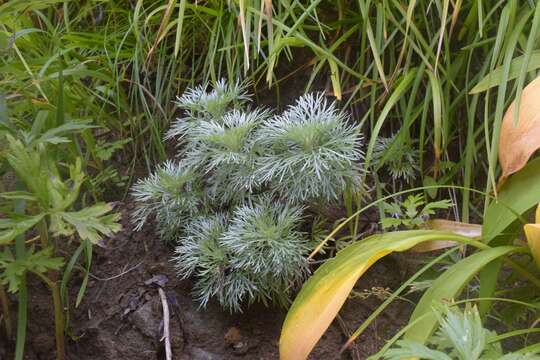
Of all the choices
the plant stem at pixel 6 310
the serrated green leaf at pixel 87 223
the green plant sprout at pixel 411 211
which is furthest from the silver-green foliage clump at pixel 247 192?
the plant stem at pixel 6 310

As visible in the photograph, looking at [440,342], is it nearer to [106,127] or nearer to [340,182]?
[340,182]

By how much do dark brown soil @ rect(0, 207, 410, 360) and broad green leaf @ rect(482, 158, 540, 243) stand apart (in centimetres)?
35

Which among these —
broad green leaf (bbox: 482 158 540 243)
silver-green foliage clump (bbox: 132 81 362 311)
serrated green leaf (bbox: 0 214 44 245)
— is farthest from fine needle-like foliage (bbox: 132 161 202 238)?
broad green leaf (bbox: 482 158 540 243)

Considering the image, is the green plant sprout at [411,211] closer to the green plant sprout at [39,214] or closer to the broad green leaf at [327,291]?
the broad green leaf at [327,291]

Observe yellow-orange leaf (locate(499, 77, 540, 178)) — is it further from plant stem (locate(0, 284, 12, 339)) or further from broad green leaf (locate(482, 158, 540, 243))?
plant stem (locate(0, 284, 12, 339))

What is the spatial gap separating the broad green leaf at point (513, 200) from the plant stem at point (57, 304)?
92 cm

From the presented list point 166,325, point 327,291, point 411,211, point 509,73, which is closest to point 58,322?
point 166,325

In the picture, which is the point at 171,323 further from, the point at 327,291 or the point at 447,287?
the point at 447,287

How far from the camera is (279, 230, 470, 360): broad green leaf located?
1.24 meters

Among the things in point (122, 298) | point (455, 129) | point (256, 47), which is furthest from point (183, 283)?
point (455, 129)

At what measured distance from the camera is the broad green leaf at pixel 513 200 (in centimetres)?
135

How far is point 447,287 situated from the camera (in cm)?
129

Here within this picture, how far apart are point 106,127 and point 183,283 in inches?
21.4

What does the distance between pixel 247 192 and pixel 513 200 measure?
587 mm
